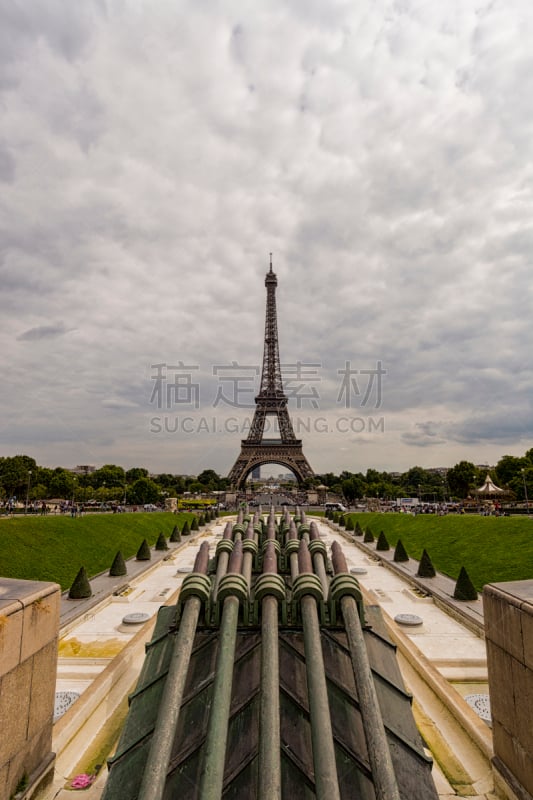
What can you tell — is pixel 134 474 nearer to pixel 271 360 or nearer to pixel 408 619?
pixel 271 360

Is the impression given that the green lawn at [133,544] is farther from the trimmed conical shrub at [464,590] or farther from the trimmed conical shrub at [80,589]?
the trimmed conical shrub at [464,590]

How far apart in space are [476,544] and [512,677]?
79.0 ft

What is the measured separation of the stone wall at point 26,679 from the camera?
462 cm

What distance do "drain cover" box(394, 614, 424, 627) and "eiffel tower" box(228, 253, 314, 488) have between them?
2462 inches

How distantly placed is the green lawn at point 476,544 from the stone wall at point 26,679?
17289 millimetres

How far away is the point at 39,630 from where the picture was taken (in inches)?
205

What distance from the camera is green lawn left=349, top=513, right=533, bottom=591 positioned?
21.3 metres

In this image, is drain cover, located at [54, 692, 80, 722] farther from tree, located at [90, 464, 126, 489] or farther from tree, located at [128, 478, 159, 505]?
tree, located at [90, 464, 126, 489]

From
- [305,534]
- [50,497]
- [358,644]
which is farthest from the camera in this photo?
→ [50,497]

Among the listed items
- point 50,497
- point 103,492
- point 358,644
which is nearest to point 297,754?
point 358,644

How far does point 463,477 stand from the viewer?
254 ft

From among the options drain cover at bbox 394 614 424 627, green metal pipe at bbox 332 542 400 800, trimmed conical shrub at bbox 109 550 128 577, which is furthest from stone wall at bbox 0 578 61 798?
trimmed conical shrub at bbox 109 550 128 577

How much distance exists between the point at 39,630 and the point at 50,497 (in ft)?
266

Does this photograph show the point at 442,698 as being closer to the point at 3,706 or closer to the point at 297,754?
the point at 297,754
